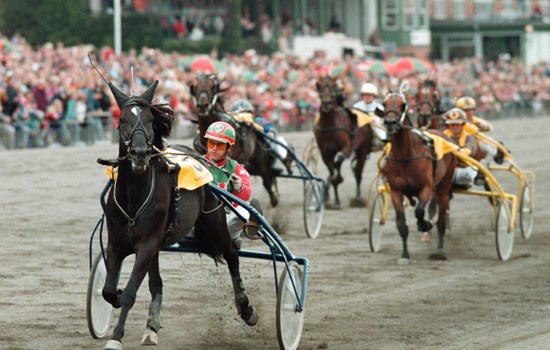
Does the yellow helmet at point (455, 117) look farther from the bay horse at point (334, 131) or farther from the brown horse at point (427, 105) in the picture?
the bay horse at point (334, 131)

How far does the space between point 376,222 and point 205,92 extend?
7.32ft

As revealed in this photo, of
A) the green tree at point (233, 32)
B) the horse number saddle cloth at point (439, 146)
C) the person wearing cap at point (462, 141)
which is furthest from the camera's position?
the green tree at point (233, 32)

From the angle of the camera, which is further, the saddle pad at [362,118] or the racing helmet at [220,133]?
the saddle pad at [362,118]

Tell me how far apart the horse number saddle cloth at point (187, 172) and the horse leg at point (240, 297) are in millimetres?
710

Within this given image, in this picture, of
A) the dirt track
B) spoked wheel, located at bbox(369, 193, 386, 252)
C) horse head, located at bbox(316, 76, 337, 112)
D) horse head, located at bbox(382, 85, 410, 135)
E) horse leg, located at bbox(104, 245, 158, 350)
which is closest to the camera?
horse leg, located at bbox(104, 245, 158, 350)

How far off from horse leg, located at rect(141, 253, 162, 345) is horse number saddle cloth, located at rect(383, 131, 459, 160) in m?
4.45

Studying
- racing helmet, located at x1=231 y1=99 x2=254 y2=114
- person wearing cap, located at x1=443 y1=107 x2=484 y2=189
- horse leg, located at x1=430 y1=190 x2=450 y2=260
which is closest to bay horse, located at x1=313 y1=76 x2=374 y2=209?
racing helmet, located at x1=231 y1=99 x2=254 y2=114

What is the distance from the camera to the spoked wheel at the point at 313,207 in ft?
43.4

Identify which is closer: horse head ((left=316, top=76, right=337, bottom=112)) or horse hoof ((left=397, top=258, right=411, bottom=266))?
horse hoof ((left=397, top=258, right=411, bottom=266))

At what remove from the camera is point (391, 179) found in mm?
11508

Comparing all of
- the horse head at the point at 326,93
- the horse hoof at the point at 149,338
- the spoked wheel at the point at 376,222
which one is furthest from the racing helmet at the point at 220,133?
the horse head at the point at 326,93

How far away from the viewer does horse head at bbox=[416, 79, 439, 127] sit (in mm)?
13117

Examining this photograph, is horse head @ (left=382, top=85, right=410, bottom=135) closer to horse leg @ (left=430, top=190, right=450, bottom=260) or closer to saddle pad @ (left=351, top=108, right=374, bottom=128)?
horse leg @ (left=430, top=190, right=450, bottom=260)

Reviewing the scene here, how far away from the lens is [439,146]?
1168 centimetres
